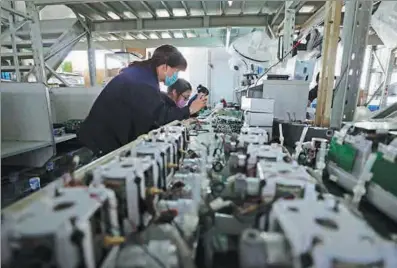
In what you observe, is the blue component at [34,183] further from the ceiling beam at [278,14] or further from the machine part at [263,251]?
the ceiling beam at [278,14]

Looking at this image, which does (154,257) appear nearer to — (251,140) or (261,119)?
(251,140)

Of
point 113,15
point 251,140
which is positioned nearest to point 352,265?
point 251,140

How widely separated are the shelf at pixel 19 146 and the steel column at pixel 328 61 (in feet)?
7.26

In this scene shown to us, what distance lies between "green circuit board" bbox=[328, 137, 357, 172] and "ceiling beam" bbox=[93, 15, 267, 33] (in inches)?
136

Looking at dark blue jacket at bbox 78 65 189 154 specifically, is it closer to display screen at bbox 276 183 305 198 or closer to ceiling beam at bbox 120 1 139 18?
display screen at bbox 276 183 305 198

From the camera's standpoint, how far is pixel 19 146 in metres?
1.93

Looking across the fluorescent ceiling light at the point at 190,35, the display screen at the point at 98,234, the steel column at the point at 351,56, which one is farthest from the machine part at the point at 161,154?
the fluorescent ceiling light at the point at 190,35

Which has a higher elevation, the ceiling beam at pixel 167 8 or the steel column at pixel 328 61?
the ceiling beam at pixel 167 8

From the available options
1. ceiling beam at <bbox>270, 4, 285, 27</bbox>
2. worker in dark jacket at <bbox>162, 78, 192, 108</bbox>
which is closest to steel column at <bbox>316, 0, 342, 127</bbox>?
worker in dark jacket at <bbox>162, 78, 192, 108</bbox>

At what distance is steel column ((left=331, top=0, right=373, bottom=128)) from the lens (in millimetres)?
1283

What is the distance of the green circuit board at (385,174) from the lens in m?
0.69

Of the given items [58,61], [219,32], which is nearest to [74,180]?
[58,61]

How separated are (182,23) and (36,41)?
2.26 m

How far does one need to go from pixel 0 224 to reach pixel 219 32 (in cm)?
553
